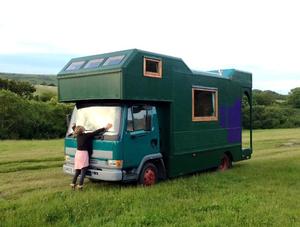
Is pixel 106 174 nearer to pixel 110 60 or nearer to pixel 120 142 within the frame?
pixel 120 142

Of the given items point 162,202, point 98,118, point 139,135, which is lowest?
point 162,202

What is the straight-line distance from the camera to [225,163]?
15.1 meters

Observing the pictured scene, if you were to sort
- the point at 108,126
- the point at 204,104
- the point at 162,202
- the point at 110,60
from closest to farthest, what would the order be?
the point at 162,202 < the point at 108,126 < the point at 110,60 < the point at 204,104

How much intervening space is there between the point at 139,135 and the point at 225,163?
486 centimetres

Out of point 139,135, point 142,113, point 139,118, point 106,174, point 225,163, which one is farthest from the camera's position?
point 225,163

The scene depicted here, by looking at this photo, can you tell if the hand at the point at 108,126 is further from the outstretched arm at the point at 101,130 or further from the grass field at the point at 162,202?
the grass field at the point at 162,202

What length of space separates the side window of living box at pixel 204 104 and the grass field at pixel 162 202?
1.78 metres

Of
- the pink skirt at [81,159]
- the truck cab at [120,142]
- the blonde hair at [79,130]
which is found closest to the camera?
the truck cab at [120,142]

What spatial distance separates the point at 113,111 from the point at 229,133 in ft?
17.3

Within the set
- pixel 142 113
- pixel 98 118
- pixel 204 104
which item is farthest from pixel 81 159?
pixel 204 104

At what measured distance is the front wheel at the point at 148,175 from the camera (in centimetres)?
1114

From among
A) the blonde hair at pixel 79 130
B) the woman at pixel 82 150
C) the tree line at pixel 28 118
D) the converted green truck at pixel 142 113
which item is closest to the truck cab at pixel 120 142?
the converted green truck at pixel 142 113

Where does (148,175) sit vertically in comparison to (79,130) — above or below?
below

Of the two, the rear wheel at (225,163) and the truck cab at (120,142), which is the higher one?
the truck cab at (120,142)
